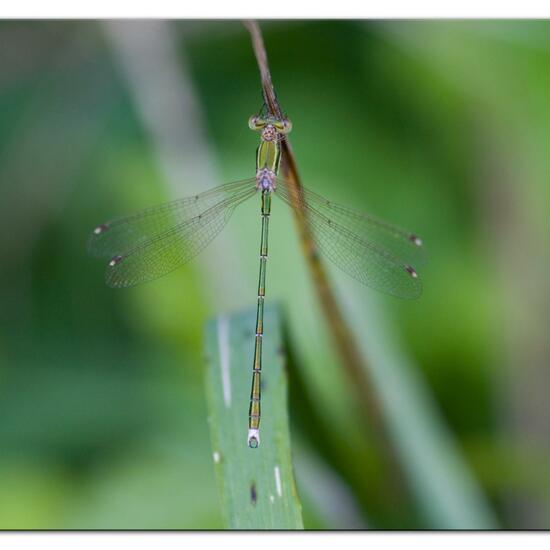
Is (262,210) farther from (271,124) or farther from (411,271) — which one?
(411,271)

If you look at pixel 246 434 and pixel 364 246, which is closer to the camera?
pixel 246 434

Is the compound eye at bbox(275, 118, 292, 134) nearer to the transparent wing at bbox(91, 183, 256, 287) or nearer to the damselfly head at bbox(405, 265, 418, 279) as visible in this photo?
the transparent wing at bbox(91, 183, 256, 287)

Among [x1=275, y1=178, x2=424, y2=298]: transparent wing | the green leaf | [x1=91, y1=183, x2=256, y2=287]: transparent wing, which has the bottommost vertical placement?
the green leaf

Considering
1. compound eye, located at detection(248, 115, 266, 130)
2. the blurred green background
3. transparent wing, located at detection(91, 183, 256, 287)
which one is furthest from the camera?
the blurred green background

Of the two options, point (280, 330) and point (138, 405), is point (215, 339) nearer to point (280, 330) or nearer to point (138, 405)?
point (280, 330)

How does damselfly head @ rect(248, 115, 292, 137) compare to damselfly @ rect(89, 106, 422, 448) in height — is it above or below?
above

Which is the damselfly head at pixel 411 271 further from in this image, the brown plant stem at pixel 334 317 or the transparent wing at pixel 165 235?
the transparent wing at pixel 165 235

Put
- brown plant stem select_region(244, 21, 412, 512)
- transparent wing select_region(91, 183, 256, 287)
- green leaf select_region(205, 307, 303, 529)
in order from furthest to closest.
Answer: transparent wing select_region(91, 183, 256, 287), brown plant stem select_region(244, 21, 412, 512), green leaf select_region(205, 307, 303, 529)

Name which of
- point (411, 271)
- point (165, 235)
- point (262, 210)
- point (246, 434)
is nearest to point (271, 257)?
point (262, 210)
